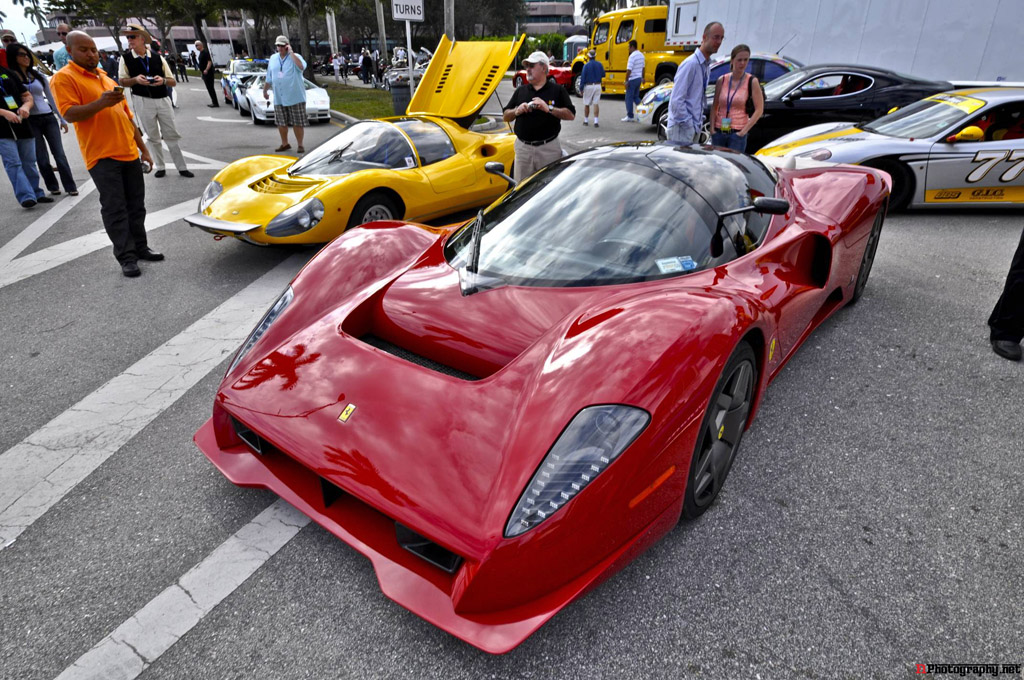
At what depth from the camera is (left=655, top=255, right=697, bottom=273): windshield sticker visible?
7.52ft

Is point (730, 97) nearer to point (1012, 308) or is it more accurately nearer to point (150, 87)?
point (1012, 308)

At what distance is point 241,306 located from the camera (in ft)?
13.2

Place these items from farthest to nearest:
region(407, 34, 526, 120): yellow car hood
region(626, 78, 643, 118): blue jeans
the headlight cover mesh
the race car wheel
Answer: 1. region(626, 78, 643, 118): blue jeans
2. region(407, 34, 526, 120): yellow car hood
3. the race car wheel
4. the headlight cover mesh

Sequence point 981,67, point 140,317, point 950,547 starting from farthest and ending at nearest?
point 981,67
point 140,317
point 950,547

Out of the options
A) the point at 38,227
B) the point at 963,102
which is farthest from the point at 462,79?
the point at 963,102

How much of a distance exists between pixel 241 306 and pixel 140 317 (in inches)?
23.4

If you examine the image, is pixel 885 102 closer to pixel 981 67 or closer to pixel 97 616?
pixel 981 67

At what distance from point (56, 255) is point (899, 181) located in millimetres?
7462

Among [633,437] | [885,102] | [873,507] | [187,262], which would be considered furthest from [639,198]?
[885,102]

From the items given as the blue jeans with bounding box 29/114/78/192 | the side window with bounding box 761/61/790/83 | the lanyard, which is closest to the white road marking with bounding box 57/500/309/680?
the lanyard

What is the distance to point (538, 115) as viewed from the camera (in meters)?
4.83

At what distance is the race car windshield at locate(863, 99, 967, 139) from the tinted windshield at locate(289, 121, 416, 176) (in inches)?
184

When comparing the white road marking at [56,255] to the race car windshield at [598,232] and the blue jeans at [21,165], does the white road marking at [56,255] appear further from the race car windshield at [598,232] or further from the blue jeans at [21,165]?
the race car windshield at [598,232]

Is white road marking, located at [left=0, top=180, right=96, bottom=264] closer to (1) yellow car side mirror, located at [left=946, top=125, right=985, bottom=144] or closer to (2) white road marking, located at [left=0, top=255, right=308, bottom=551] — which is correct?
(2) white road marking, located at [left=0, top=255, right=308, bottom=551]
